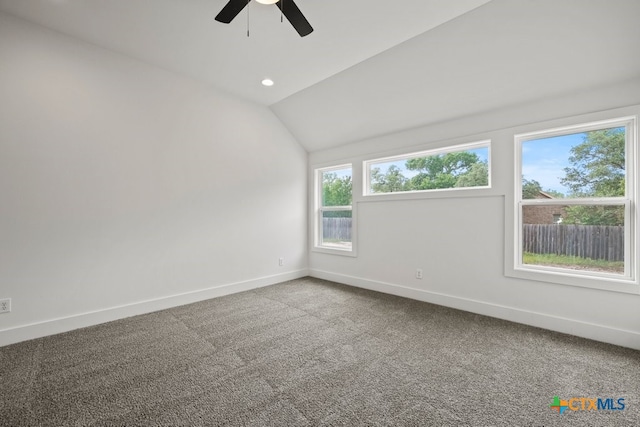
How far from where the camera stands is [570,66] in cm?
243

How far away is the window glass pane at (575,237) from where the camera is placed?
2529mm

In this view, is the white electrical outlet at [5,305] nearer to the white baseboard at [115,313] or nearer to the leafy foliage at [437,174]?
the white baseboard at [115,313]

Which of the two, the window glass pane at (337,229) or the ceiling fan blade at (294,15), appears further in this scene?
the window glass pane at (337,229)

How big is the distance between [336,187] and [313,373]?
3.32 m

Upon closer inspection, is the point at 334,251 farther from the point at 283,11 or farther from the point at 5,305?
the point at 5,305

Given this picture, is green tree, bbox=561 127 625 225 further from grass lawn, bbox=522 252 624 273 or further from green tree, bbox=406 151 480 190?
green tree, bbox=406 151 480 190

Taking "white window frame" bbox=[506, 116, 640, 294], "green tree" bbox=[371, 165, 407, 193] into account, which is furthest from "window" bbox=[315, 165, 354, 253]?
"white window frame" bbox=[506, 116, 640, 294]

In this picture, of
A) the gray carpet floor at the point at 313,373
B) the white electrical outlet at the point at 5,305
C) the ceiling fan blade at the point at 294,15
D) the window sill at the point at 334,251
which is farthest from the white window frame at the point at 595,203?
the white electrical outlet at the point at 5,305

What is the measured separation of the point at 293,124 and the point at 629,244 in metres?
4.28

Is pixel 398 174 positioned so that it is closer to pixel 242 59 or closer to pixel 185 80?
pixel 242 59

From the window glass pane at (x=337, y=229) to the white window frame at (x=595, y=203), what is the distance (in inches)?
92.1

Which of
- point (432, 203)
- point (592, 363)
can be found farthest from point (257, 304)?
point (592, 363)

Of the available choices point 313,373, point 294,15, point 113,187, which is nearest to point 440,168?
point 294,15

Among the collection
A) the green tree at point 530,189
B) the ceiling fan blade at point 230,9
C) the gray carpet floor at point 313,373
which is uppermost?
the ceiling fan blade at point 230,9
